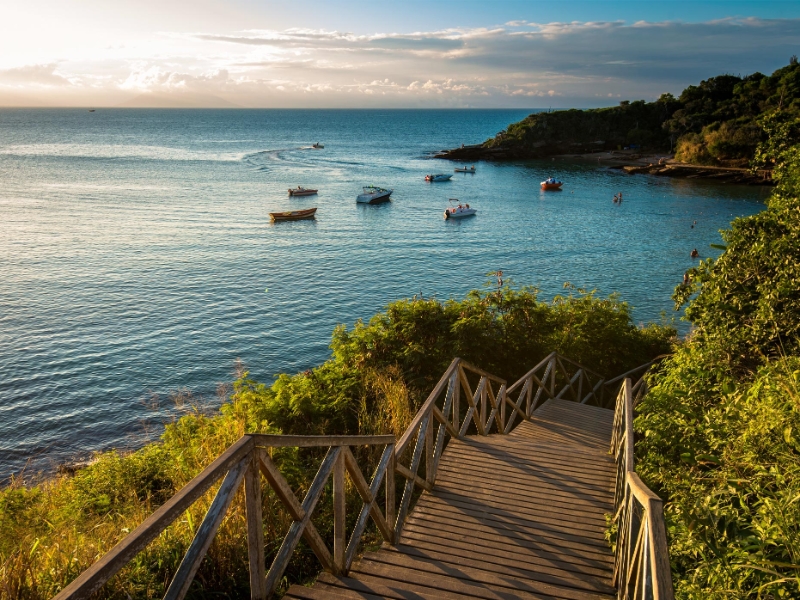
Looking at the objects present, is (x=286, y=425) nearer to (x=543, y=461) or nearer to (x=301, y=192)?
(x=543, y=461)

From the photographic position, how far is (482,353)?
44.5 ft

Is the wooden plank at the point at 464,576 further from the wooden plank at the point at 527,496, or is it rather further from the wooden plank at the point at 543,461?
the wooden plank at the point at 543,461

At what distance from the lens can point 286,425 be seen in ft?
36.3

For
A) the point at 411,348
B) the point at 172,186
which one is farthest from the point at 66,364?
the point at 172,186

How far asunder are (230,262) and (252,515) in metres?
37.4

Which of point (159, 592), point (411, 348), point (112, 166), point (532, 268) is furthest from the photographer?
point (112, 166)

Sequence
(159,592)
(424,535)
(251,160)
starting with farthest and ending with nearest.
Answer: (251,160), (424,535), (159,592)

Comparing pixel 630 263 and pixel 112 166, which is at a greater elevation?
pixel 112 166

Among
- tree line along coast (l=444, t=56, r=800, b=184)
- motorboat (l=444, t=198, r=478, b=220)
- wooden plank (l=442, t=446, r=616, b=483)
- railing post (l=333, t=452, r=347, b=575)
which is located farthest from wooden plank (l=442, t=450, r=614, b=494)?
tree line along coast (l=444, t=56, r=800, b=184)

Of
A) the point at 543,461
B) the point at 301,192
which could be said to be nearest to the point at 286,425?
the point at 543,461

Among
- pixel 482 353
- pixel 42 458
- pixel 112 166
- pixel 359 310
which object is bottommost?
pixel 42 458

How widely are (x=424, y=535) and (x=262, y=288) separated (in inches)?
1193

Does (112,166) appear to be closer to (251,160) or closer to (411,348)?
(251,160)

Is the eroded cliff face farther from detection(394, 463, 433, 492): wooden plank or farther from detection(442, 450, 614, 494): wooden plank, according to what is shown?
detection(394, 463, 433, 492): wooden plank
